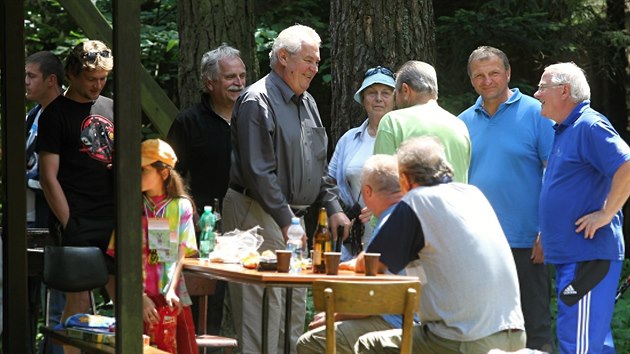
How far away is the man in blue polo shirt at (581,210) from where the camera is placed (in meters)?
6.31

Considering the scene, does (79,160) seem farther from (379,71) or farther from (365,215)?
(379,71)

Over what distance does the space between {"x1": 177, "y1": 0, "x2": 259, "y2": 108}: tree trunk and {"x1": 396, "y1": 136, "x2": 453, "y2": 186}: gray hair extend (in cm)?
319

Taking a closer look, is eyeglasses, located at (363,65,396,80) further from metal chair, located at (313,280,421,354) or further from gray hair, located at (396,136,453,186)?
metal chair, located at (313,280,421,354)

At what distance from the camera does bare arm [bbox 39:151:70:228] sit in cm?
584

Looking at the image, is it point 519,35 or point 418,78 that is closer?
point 418,78

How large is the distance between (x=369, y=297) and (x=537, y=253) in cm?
249

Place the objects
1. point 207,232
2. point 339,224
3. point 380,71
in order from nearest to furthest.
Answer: point 207,232 → point 339,224 → point 380,71

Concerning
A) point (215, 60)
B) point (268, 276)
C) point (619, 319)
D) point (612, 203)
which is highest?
point (215, 60)

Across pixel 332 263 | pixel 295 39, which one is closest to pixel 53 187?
pixel 295 39

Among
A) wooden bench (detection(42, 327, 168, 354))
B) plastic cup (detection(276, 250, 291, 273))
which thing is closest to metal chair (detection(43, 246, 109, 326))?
wooden bench (detection(42, 327, 168, 354))

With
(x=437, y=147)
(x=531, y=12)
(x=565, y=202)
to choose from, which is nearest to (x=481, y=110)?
(x=565, y=202)

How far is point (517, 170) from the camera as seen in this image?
6.88 m

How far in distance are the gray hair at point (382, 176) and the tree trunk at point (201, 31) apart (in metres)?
2.90

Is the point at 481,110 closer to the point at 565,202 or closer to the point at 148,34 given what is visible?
the point at 565,202
